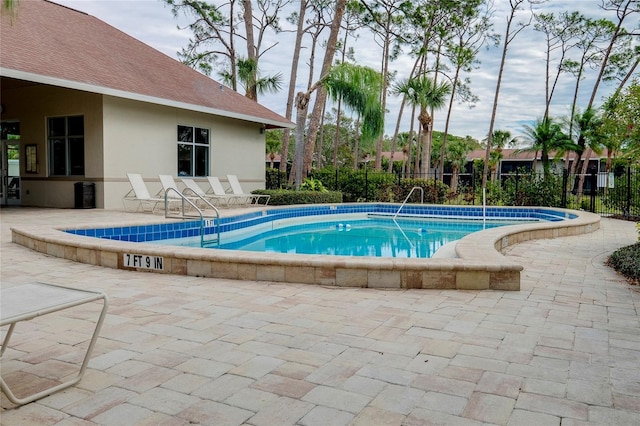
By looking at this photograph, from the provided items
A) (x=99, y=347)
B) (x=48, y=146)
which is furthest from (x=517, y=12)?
(x=99, y=347)

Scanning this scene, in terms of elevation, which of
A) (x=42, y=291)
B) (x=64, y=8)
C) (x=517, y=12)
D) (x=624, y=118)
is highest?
(x=517, y=12)

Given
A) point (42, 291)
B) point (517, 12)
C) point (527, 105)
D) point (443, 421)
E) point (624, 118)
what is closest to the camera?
point (443, 421)

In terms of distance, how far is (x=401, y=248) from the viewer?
29.7ft

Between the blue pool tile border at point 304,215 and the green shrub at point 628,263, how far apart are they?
595 cm

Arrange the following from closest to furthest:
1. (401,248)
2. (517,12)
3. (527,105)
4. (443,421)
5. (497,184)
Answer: (443,421), (401,248), (497,184), (517,12), (527,105)

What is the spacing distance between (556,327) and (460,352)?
1.01 m

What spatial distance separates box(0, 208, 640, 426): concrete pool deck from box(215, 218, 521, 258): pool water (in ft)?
12.8

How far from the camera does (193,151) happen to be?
45.4 feet

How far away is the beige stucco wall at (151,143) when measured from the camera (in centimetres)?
1141

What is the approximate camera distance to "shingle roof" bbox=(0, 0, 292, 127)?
32.6 ft

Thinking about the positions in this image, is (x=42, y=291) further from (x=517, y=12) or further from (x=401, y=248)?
(x=517, y=12)

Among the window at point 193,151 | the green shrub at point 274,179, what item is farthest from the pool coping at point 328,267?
the green shrub at point 274,179

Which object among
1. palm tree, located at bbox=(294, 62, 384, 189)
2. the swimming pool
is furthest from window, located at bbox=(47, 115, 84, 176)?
palm tree, located at bbox=(294, 62, 384, 189)

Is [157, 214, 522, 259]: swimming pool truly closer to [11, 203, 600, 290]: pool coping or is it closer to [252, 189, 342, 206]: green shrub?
[252, 189, 342, 206]: green shrub
